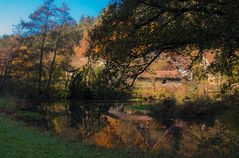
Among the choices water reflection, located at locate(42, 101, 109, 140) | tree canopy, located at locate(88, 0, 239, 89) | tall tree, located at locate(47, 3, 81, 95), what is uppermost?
tall tree, located at locate(47, 3, 81, 95)

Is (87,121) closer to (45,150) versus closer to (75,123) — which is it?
(75,123)

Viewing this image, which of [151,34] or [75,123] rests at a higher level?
[151,34]

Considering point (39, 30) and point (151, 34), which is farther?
point (39, 30)

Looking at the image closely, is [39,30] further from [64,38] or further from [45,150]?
[45,150]

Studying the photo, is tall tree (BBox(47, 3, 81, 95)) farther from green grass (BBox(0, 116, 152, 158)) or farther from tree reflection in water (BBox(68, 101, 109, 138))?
green grass (BBox(0, 116, 152, 158))

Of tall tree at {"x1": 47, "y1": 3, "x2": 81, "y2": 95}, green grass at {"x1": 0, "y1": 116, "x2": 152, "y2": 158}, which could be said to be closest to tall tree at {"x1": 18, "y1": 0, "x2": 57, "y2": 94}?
tall tree at {"x1": 47, "y1": 3, "x2": 81, "y2": 95}

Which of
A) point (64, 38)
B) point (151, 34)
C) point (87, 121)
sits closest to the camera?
point (151, 34)

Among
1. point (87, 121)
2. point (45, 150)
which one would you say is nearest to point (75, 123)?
point (87, 121)

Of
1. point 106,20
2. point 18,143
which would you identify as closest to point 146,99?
point 18,143

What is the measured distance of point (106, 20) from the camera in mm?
11055

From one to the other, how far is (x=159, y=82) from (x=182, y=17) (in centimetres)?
5977

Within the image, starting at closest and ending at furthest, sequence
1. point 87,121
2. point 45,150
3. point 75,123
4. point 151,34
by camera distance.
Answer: point 151,34 < point 45,150 < point 75,123 < point 87,121

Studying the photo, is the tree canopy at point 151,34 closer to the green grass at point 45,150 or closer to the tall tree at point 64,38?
the green grass at point 45,150

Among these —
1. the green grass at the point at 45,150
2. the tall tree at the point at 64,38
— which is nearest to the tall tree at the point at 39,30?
the tall tree at the point at 64,38
